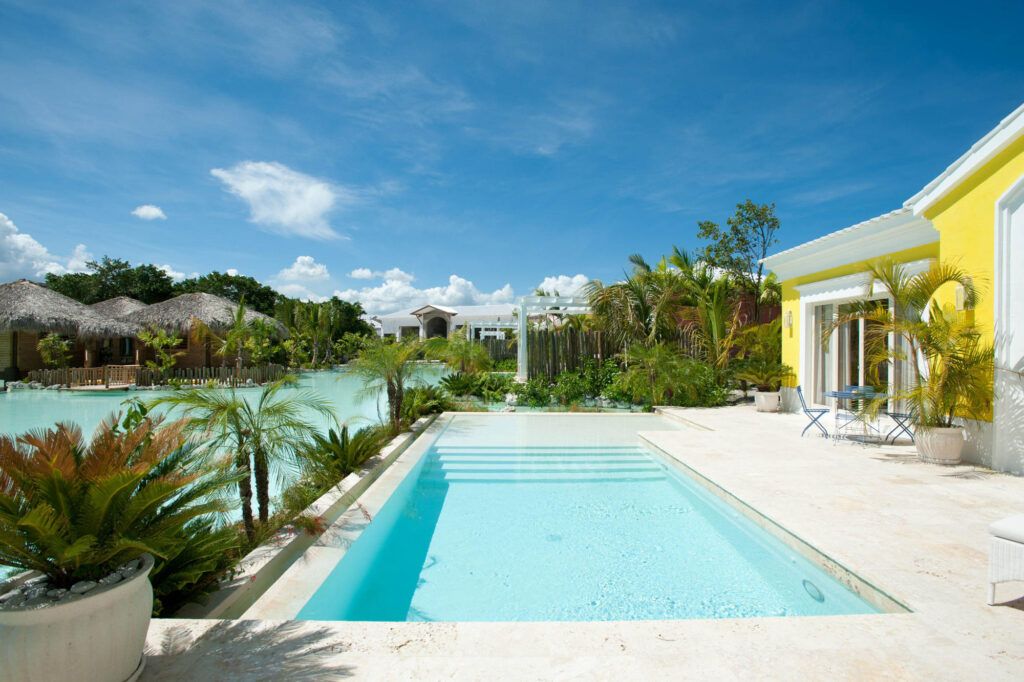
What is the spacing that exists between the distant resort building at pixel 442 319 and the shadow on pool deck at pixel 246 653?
30722mm

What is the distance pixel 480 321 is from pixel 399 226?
1590cm

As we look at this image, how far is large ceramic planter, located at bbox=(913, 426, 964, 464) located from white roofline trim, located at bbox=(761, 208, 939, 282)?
3368 millimetres

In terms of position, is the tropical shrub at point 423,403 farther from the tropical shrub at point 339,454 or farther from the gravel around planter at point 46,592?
the gravel around planter at point 46,592

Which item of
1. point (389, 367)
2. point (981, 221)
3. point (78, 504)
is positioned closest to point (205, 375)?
point (389, 367)

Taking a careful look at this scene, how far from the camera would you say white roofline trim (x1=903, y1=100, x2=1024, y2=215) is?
18.1 ft

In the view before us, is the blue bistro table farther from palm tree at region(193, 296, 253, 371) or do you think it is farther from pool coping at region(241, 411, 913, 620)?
palm tree at region(193, 296, 253, 371)

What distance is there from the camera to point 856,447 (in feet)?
23.7

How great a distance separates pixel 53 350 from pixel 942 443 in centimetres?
2837

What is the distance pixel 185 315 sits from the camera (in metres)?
22.8

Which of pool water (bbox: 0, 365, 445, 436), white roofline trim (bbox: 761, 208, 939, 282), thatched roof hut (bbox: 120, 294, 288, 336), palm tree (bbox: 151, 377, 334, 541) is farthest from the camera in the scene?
thatched roof hut (bbox: 120, 294, 288, 336)

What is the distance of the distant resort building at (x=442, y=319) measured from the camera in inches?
1410

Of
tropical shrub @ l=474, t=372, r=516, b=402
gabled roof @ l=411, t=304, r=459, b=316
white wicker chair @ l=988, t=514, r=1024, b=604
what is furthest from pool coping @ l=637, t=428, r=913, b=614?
gabled roof @ l=411, t=304, r=459, b=316

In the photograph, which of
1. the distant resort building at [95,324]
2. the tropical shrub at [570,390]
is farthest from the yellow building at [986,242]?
the distant resort building at [95,324]

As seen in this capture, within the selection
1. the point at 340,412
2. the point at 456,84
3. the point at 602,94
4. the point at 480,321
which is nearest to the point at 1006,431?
the point at 602,94
